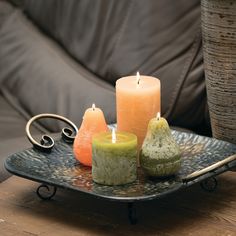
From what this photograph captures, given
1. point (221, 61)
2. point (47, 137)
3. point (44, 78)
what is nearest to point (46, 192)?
point (47, 137)

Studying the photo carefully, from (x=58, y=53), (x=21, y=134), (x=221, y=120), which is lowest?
(x=21, y=134)

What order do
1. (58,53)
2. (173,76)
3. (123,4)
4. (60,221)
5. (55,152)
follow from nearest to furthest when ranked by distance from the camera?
(60,221)
(55,152)
(173,76)
(123,4)
(58,53)

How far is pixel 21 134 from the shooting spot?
1.65 meters

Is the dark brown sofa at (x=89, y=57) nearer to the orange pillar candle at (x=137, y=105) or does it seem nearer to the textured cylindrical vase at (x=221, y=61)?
the textured cylindrical vase at (x=221, y=61)

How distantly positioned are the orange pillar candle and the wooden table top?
0.11 metres

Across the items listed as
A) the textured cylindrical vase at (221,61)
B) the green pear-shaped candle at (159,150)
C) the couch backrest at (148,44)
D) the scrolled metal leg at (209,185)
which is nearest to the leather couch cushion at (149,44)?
the couch backrest at (148,44)

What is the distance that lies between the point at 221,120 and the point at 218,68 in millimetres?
100

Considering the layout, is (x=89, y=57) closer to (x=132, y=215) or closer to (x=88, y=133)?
(x=88, y=133)

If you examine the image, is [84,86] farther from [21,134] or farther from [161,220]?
[161,220]

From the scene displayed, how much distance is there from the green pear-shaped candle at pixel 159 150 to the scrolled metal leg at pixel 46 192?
0.18m

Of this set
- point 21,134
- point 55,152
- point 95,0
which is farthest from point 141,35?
point 55,152

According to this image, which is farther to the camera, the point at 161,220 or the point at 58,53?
the point at 58,53

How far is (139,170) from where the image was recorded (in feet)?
3.70

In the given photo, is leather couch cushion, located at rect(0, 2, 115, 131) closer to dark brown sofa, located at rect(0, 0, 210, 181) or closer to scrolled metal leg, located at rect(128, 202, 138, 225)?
dark brown sofa, located at rect(0, 0, 210, 181)
